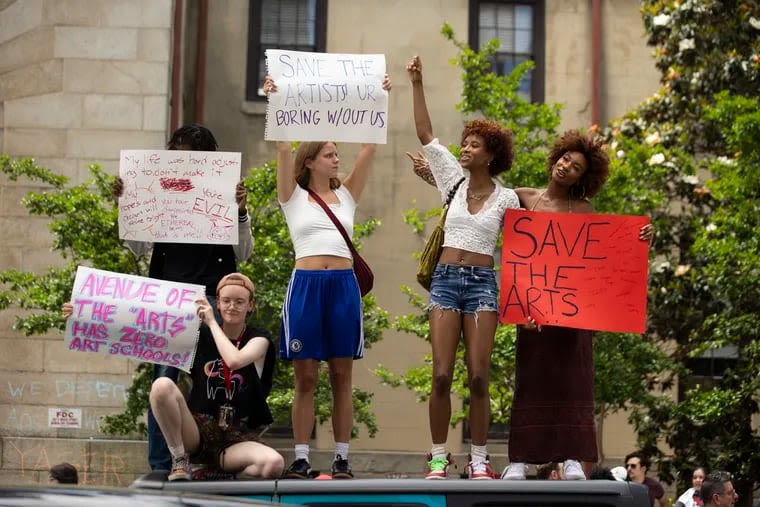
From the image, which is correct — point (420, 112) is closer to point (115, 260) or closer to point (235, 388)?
point (235, 388)

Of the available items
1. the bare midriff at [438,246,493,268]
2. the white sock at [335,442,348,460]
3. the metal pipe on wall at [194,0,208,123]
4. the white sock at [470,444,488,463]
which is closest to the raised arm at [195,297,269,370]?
the white sock at [335,442,348,460]

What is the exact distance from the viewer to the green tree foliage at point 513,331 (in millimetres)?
15867

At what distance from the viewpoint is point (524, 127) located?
55.9ft

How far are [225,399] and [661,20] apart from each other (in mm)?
11538

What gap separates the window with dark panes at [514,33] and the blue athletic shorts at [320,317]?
44.7 ft

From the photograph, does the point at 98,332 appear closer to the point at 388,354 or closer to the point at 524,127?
the point at 524,127

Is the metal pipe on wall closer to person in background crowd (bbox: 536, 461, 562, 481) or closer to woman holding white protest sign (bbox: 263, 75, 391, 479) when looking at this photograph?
woman holding white protest sign (bbox: 263, 75, 391, 479)

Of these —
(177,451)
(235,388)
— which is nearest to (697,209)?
(235,388)

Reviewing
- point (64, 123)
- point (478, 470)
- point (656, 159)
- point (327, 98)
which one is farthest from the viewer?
point (64, 123)

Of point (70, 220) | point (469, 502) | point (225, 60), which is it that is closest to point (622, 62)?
point (225, 60)

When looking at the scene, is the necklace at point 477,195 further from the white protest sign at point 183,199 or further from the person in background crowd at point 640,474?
the person in background crowd at point 640,474

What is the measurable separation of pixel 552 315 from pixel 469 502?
1825 mm

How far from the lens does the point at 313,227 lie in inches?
312

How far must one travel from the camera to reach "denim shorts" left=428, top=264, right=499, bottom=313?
25.4ft
